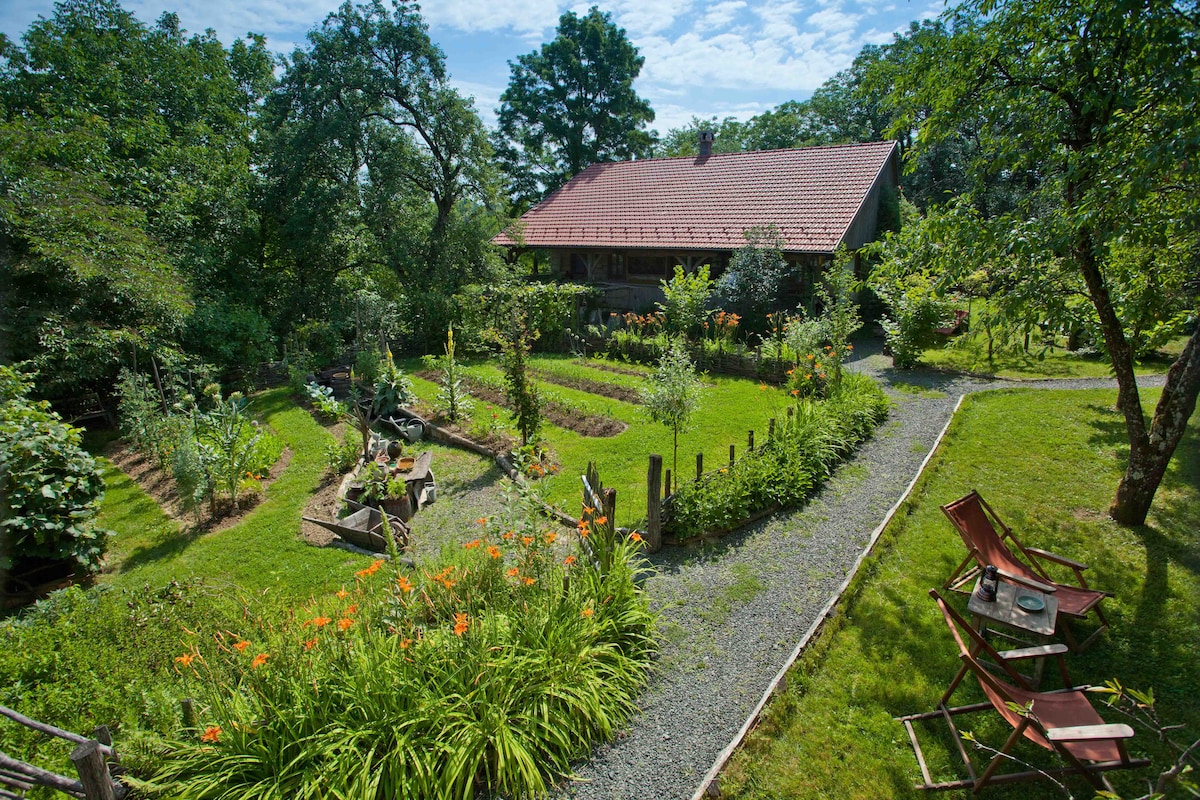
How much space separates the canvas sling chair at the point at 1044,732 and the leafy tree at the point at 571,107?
3024cm

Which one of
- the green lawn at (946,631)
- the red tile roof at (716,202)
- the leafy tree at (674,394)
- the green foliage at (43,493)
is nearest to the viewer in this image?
the green lawn at (946,631)

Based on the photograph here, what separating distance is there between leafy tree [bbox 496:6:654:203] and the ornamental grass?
28.6m

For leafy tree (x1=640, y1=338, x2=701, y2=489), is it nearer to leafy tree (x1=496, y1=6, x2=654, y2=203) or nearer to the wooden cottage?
the wooden cottage

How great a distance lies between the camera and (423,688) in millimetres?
3904

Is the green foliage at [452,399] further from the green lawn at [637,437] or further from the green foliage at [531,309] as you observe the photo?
the green foliage at [531,309]

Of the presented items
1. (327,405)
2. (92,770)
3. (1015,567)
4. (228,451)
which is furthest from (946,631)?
(327,405)

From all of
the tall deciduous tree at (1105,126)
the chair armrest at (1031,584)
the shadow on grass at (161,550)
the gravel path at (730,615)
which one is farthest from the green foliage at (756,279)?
the shadow on grass at (161,550)

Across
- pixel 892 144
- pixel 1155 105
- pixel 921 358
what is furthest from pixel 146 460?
pixel 892 144

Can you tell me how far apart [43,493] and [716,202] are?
58.3ft

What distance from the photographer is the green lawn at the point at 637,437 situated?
311 inches

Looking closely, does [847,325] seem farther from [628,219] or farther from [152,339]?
[152,339]

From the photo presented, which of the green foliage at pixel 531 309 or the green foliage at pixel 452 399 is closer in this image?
the green foliage at pixel 452 399

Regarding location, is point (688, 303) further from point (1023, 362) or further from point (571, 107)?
point (571, 107)

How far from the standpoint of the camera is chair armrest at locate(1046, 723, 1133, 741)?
3.09 metres
